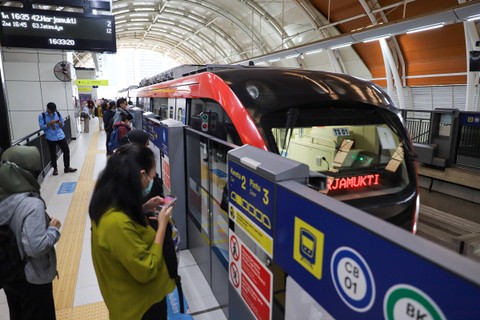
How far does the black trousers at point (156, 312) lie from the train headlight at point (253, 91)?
5.66 feet

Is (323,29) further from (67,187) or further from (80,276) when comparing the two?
(80,276)

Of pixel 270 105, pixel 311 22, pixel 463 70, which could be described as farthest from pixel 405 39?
pixel 270 105

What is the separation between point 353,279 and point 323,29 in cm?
1613

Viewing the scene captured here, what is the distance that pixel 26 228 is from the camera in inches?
70.5

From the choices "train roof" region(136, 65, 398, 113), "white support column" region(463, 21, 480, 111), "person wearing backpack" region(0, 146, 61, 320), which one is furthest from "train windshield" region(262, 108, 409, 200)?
"white support column" region(463, 21, 480, 111)

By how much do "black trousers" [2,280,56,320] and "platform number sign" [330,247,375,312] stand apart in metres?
1.93

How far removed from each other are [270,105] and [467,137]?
602 cm

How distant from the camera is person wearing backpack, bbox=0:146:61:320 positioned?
181 centimetres

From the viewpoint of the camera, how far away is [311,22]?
49.2ft

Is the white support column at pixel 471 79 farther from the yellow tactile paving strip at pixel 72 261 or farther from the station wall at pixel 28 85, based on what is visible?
the station wall at pixel 28 85

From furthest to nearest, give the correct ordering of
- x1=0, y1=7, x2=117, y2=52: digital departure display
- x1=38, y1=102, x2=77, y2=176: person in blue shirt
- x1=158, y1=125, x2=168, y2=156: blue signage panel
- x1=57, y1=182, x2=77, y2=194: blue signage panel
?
1. x1=38, y1=102, x2=77, y2=176: person in blue shirt
2. x1=57, y1=182, x2=77, y2=194: blue signage panel
3. x1=0, y1=7, x2=117, y2=52: digital departure display
4. x1=158, y1=125, x2=168, y2=156: blue signage panel

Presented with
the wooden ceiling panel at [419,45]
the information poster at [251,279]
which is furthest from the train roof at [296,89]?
the wooden ceiling panel at [419,45]

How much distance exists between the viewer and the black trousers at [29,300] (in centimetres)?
200

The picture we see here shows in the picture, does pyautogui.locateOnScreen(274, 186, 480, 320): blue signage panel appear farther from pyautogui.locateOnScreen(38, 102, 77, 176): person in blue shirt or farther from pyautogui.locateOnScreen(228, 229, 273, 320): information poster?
pyautogui.locateOnScreen(38, 102, 77, 176): person in blue shirt
